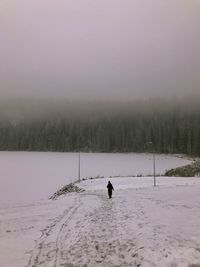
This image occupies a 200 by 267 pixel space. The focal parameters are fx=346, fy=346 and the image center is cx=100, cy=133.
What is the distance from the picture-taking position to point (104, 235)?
19.5m

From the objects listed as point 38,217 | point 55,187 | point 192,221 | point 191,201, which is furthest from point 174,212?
point 55,187

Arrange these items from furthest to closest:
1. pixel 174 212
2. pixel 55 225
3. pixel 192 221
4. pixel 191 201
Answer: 1. pixel 191 201
2. pixel 174 212
3. pixel 55 225
4. pixel 192 221

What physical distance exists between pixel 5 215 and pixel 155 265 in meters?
17.3

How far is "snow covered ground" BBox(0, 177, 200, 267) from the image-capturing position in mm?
14859

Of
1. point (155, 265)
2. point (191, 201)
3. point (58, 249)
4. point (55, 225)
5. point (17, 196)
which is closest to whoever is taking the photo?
point (155, 265)

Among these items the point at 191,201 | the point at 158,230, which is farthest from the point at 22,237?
the point at 191,201

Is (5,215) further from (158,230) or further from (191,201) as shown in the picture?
(191,201)

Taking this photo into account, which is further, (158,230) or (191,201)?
(191,201)

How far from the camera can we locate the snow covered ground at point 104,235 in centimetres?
1486

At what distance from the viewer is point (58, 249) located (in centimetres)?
1683

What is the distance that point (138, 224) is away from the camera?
21.7 metres

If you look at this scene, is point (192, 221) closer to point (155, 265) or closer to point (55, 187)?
point (155, 265)

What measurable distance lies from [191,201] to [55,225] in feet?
44.2

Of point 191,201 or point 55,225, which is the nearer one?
point 55,225
